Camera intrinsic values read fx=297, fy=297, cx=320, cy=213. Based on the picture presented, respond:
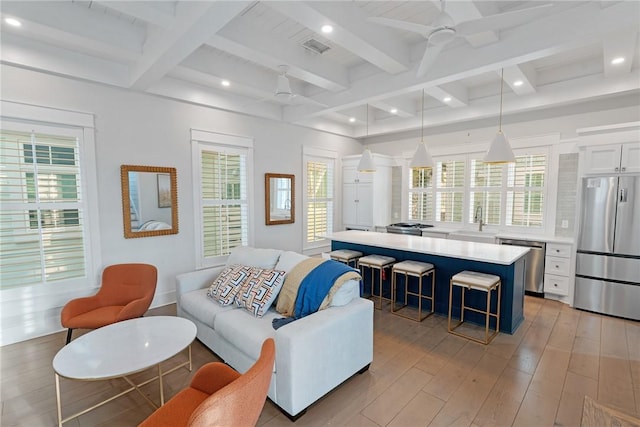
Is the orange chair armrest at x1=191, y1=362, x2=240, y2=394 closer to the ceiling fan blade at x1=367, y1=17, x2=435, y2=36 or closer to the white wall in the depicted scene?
the ceiling fan blade at x1=367, y1=17, x2=435, y2=36

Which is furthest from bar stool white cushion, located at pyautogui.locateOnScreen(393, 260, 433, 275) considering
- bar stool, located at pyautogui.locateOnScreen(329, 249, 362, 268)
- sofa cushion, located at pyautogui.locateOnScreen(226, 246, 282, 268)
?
sofa cushion, located at pyautogui.locateOnScreen(226, 246, 282, 268)

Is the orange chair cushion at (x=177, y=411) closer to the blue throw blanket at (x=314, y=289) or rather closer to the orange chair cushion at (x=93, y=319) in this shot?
the blue throw blanket at (x=314, y=289)

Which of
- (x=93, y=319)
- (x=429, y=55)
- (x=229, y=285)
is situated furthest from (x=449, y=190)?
(x=93, y=319)

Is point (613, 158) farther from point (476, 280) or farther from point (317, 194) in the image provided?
point (317, 194)

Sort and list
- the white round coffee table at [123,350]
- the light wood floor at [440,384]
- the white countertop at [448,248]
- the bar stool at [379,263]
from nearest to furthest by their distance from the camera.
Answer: the white round coffee table at [123,350], the light wood floor at [440,384], the white countertop at [448,248], the bar stool at [379,263]

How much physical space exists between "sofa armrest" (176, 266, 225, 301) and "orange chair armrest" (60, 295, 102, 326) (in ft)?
2.47

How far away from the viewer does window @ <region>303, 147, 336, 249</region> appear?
19.0 feet

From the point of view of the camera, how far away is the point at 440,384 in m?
2.38

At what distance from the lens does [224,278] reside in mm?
2980

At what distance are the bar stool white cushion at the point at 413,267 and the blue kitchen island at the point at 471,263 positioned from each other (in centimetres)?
15

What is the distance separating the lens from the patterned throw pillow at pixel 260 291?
8.52ft

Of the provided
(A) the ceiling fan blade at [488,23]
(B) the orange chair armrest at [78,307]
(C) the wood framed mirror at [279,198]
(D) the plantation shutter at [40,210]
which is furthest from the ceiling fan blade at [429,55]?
(B) the orange chair armrest at [78,307]

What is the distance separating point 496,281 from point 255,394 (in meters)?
2.71

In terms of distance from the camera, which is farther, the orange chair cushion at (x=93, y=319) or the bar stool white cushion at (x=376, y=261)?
the bar stool white cushion at (x=376, y=261)
